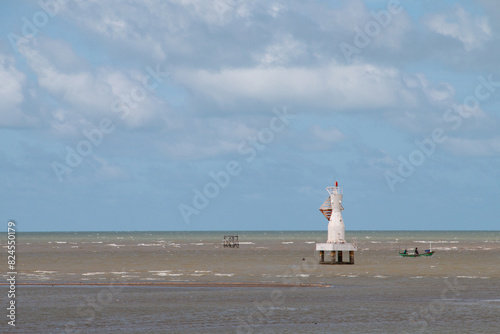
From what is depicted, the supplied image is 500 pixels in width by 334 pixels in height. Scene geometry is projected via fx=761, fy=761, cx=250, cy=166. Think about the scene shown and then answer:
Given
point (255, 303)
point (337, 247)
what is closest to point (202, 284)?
point (255, 303)

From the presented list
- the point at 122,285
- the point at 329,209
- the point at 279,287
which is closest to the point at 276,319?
the point at 279,287

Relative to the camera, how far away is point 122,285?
176ft

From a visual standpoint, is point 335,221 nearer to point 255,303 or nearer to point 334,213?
point 334,213

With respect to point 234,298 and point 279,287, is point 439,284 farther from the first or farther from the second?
point 234,298

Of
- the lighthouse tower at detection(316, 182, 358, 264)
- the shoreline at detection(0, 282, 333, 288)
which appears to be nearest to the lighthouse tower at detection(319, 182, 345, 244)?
the lighthouse tower at detection(316, 182, 358, 264)

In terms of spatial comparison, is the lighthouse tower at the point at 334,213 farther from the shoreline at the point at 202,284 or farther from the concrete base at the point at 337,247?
the shoreline at the point at 202,284

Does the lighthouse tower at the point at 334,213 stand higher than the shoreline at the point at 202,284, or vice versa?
the lighthouse tower at the point at 334,213

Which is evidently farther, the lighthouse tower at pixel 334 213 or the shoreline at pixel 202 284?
the lighthouse tower at pixel 334 213

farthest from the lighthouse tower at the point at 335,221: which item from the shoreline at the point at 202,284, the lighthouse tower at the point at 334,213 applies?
the shoreline at the point at 202,284

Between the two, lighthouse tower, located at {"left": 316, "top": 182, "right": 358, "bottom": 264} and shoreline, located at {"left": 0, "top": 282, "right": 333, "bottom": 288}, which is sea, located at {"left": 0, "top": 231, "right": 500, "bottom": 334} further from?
lighthouse tower, located at {"left": 316, "top": 182, "right": 358, "bottom": 264}

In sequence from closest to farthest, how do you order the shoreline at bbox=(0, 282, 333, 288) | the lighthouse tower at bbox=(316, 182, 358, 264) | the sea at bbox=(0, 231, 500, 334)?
the sea at bbox=(0, 231, 500, 334) → the shoreline at bbox=(0, 282, 333, 288) → the lighthouse tower at bbox=(316, 182, 358, 264)

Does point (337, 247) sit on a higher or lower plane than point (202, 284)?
higher

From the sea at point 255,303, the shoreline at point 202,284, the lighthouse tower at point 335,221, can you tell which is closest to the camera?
the sea at point 255,303

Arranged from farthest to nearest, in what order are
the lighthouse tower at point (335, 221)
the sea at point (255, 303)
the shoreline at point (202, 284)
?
the lighthouse tower at point (335, 221) < the shoreline at point (202, 284) < the sea at point (255, 303)
